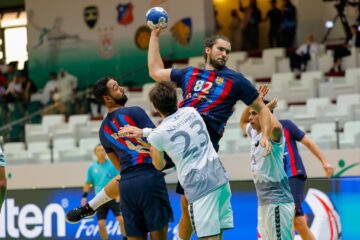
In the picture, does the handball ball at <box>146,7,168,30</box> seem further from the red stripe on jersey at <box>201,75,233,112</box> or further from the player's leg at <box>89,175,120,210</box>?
the player's leg at <box>89,175,120,210</box>

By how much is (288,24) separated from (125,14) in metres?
4.34

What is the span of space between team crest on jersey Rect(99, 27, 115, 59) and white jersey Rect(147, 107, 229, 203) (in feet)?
56.3

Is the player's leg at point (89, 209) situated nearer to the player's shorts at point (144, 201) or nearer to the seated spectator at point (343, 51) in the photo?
the player's shorts at point (144, 201)

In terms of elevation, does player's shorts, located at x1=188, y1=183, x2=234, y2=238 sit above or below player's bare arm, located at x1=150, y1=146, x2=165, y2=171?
below

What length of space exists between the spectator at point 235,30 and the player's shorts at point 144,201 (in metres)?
16.0

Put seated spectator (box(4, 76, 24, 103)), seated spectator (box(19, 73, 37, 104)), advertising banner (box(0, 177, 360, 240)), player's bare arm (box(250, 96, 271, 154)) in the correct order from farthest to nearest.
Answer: seated spectator (box(19, 73, 37, 104)), seated spectator (box(4, 76, 24, 103)), advertising banner (box(0, 177, 360, 240)), player's bare arm (box(250, 96, 271, 154))

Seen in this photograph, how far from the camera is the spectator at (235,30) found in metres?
25.3

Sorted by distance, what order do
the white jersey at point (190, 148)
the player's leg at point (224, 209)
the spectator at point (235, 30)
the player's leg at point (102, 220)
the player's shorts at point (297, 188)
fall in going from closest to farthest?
the white jersey at point (190, 148) < the player's leg at point (224, 209) < the player's shorts at point (297, 188) < the player's leg at point (102, 220) < the spectator at point (235, 30)

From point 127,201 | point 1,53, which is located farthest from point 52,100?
point 127,201

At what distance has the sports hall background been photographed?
47.0 feet

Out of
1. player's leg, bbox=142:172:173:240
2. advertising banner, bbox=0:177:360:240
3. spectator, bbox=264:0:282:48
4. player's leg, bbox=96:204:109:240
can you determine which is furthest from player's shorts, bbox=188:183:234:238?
spectator, bbox=264:0:282:48

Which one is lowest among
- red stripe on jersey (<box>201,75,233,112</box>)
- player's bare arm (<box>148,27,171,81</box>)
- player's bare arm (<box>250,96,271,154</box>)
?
player's bare arm (<box>250,96,271,154</box>)

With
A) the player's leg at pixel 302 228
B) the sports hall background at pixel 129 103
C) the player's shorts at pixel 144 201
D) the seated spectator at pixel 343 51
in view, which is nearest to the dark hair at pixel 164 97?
the player's shorts at pixel 144 201

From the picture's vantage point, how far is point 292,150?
11.5m
